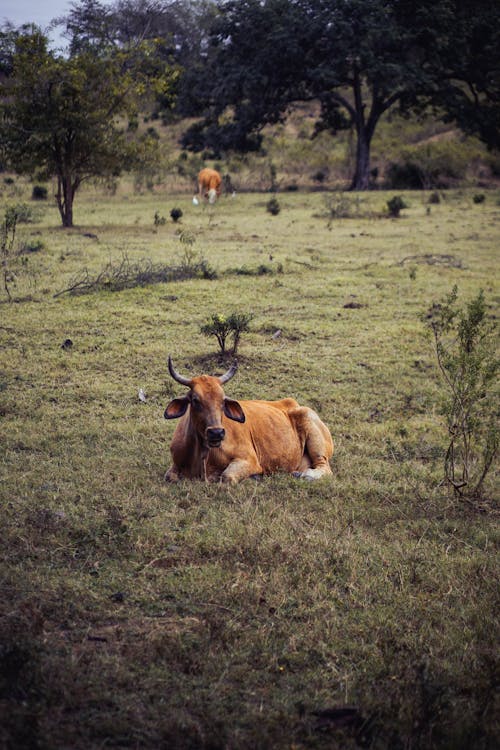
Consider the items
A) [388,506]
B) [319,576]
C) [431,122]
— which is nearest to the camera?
[319,576]

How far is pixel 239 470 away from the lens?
6145 mm

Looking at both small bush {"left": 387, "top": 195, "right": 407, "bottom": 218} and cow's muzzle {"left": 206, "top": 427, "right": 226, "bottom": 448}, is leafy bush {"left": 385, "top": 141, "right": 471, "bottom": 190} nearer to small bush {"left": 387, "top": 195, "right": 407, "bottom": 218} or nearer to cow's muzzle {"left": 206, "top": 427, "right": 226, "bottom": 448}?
small bush {"left": 387, "top": 195, "right": 407, "bottom": 218}

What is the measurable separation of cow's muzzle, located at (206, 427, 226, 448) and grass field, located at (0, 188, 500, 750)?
40 centimetres

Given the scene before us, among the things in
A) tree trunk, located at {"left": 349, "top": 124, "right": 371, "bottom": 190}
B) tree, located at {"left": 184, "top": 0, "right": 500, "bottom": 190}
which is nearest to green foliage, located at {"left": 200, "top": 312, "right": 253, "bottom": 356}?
tree, located at {"left": 184, "top": 0, "right": 500, "bottom": 190}

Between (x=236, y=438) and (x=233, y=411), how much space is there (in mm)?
296

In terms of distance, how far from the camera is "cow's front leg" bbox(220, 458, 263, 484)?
238 inches

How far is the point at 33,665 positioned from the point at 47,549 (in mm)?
1364

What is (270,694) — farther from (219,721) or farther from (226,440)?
(226,440)

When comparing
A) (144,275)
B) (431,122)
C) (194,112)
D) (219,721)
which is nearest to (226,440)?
(219,721)

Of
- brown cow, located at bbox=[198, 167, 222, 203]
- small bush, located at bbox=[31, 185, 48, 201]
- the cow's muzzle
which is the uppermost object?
brown cow, located at bbox=[198, 167, 222, 203]

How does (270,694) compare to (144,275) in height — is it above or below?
→ below

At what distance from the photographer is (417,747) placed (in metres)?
3.05

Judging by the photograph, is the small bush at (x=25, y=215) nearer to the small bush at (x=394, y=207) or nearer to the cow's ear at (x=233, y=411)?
the small bush at (x=394, y=207)

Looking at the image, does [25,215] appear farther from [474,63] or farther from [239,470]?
[474,63]
